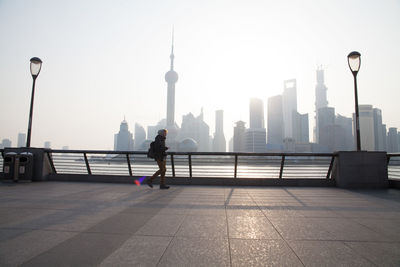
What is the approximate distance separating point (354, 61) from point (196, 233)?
31.8 ft

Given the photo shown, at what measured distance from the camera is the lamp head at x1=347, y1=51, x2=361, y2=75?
8.93m

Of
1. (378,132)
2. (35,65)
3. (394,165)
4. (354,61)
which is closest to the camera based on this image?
(394,165)

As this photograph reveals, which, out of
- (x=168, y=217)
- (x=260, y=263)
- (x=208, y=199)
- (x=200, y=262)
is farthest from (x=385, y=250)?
(x=208, y=199)

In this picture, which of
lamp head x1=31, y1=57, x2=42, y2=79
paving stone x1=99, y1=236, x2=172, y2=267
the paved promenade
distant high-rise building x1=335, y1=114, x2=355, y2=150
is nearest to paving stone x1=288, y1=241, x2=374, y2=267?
the paved promenade

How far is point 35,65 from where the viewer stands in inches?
391

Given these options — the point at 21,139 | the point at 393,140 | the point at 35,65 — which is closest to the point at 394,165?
the point at 35,65

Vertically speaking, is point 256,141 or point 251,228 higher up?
point 256,141

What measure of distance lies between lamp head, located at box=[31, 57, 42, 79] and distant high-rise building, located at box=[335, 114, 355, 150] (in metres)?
162

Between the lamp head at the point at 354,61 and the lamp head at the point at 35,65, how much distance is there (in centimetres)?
1352

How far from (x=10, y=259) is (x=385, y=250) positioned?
4.43 meters

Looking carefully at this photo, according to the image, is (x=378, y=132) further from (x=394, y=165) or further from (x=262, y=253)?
(x=262, y=253)

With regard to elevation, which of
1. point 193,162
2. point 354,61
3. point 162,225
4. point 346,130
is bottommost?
point 162,225

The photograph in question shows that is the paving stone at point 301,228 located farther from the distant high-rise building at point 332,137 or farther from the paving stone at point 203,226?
the distant high-rise building at point 332,137

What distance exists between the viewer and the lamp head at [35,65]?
9870mm
